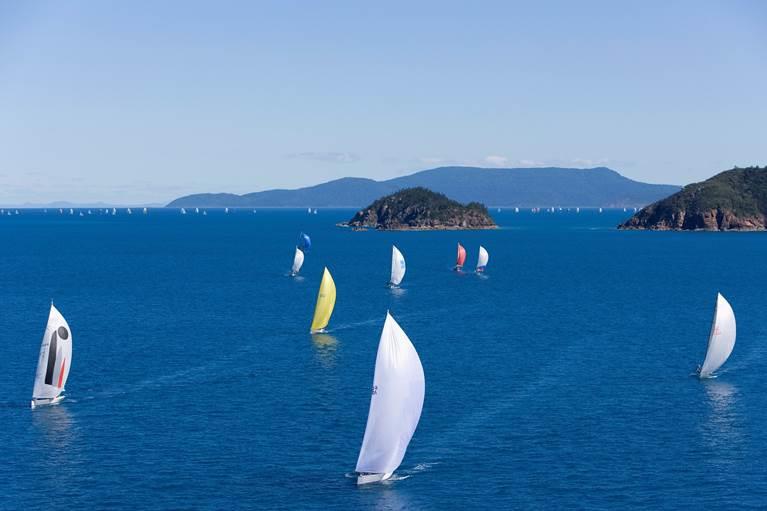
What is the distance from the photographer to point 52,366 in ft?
232

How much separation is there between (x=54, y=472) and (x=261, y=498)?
12.8m

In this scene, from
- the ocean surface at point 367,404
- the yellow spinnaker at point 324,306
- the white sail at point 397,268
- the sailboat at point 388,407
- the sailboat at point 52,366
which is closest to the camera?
the ocean surface at point 367,404

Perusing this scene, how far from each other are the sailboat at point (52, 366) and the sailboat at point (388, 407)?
28169 millimetres

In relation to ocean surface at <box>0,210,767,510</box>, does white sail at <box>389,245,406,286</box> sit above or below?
above

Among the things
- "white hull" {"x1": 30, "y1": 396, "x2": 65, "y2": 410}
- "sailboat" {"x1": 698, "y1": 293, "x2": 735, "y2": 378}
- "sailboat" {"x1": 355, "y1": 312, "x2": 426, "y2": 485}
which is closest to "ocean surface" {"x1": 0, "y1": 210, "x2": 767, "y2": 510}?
"white hull" {"x1": 30, "y1": 396, "x2": 65, "y2": 410}

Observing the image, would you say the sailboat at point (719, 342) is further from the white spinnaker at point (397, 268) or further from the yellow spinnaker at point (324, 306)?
the white spinnaker at point (397, 268)

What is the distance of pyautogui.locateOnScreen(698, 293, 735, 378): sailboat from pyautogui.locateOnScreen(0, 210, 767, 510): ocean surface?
1.69 m

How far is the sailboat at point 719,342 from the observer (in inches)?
3135

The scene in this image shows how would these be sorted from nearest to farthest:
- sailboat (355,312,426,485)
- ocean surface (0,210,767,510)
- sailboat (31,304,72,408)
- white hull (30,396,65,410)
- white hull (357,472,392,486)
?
ocean surface (0,210,767,510) < white hull (357,472,392,486) < sailboat (355,312,426,485) < white hull (30,396,65,410) < sailboat (31,304,72,408)

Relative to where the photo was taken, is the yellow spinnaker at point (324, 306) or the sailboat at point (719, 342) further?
the yellow spinnaker at point (324, 306)

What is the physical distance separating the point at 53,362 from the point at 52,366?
0.29 metres

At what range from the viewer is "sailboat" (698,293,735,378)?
79625mm

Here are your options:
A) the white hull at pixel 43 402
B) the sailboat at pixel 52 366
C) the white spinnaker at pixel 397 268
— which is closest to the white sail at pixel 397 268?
the white spinnaker at pixel 397 268

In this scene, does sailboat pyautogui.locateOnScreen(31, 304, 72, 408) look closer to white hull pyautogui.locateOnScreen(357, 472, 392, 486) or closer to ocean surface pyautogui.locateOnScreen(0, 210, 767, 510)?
ocean surface pyautogui.locateOnScreen(0, 210, 767, 510)
